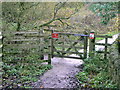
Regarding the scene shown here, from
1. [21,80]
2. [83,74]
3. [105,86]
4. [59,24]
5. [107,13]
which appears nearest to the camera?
[105,86]

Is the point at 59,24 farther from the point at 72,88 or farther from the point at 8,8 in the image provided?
the point at 72,88

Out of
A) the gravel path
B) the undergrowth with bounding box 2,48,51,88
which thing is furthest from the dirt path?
the undergrowth with bounding box 2,48,51,88

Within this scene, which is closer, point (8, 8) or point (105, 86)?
point (105, 86)

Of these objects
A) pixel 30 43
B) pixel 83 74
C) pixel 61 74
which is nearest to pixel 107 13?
pixel 83 74

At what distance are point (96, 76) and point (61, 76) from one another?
110cm

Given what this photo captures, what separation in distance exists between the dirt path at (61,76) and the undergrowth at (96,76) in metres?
0.28

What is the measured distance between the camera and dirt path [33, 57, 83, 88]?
4386mm

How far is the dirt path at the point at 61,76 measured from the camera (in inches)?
173

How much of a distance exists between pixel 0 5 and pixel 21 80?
9.60 ft

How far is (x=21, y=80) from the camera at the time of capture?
4539 millimetres

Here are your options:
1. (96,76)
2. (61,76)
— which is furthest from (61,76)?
(96,76)

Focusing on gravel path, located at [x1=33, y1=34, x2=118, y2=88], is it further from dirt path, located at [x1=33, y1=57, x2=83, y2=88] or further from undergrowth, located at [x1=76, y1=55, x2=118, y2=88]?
undergrowth, located at [x1=76, y1=55, x2=118, y2=88]

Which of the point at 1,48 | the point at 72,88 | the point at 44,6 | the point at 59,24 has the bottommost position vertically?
the point at 72,88

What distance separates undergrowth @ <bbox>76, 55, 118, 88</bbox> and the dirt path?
0.91ft
